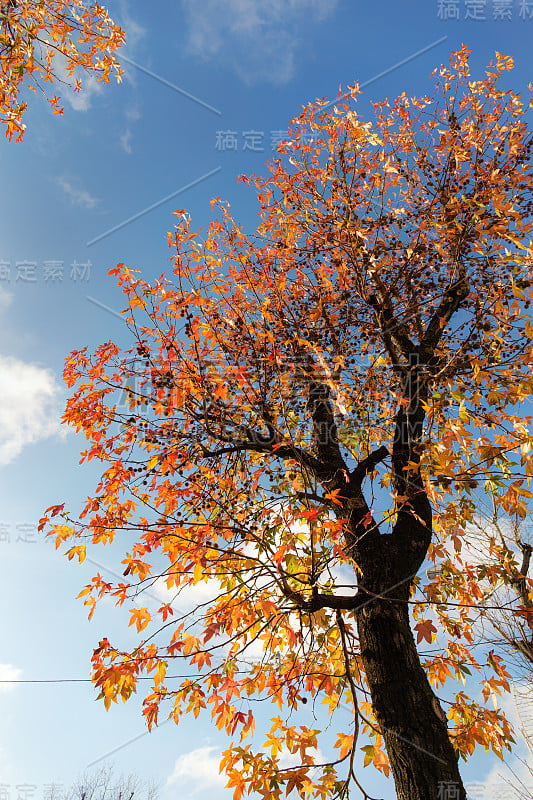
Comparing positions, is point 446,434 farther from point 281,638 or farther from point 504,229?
point 281,638

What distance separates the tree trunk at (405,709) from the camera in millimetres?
2334

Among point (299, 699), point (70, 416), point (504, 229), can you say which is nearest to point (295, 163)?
point (504, 229)

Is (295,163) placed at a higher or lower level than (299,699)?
higher

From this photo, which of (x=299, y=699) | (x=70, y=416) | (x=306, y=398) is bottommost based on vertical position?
(x=299, y=699)

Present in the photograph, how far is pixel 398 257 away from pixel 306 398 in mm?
1736

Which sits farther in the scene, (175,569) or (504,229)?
(504,229)

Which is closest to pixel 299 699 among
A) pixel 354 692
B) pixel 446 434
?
pixel 354 692

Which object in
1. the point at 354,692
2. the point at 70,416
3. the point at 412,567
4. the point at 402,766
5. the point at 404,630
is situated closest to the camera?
the point at 402,766

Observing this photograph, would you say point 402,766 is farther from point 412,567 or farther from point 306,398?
point 306,398

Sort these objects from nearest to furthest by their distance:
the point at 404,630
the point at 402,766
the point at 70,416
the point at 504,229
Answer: the point at 402,766, the point at 404,630, the point at 504,229, the point at 70,416

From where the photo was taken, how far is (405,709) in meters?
2.53

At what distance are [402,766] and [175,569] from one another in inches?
66.3

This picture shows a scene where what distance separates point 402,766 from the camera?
240 centimetres

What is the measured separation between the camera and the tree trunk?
2334mm
